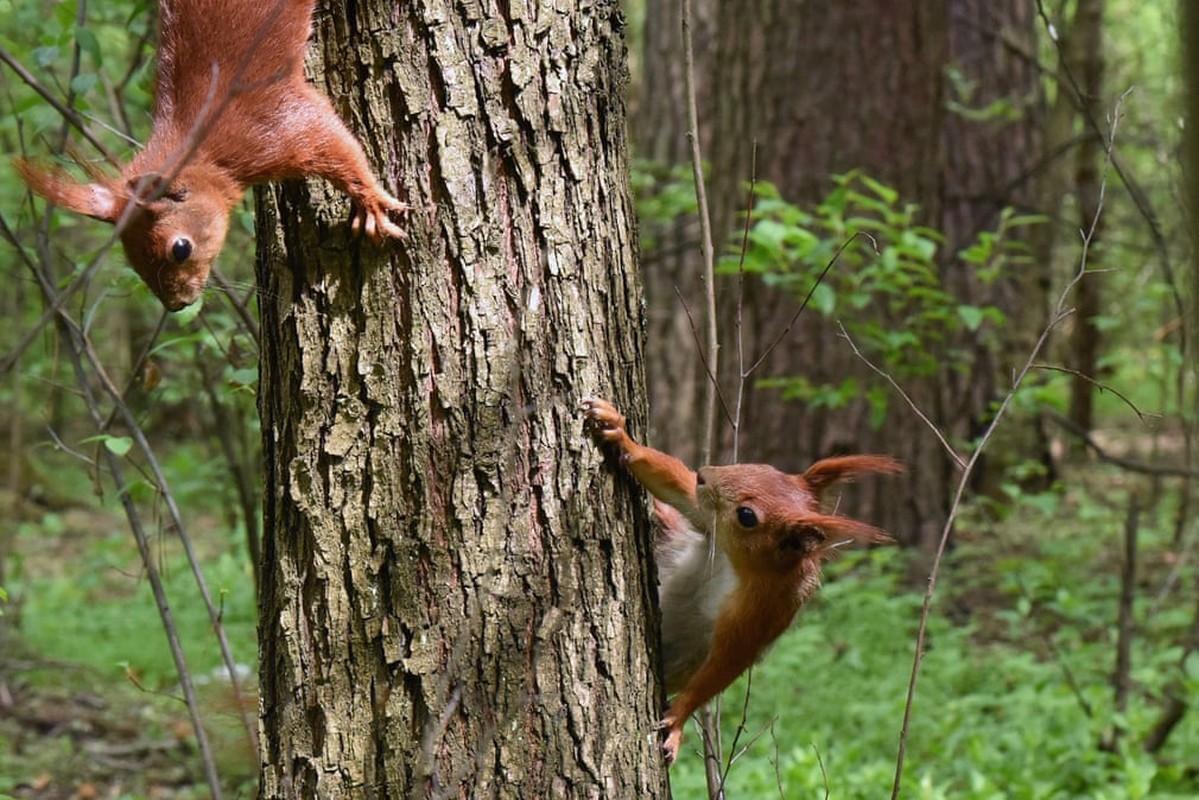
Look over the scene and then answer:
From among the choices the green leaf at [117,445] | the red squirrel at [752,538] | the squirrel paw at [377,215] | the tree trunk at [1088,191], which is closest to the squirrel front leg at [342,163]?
the squirrel paw at [377,215]

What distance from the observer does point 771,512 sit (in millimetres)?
2449

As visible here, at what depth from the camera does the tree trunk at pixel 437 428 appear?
76.4 inches

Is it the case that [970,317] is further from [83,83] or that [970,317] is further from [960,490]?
[83,83]

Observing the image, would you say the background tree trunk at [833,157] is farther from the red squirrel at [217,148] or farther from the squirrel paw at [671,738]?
the red squirrel at [217,148]

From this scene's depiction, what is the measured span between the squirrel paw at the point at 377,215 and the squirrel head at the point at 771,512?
92cm

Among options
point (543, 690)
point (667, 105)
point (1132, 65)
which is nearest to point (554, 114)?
point (543, 690)

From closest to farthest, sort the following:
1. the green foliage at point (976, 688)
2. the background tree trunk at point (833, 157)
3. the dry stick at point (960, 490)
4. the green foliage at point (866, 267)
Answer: the dry stick at point (960, 490) → the green foliage at point (976, 688) → the green foliage at point (866, 267) → the background tree trunk at point (833, 157)

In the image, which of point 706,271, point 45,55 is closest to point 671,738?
point 706,271

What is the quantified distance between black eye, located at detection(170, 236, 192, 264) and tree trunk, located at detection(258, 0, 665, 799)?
0.47 ft

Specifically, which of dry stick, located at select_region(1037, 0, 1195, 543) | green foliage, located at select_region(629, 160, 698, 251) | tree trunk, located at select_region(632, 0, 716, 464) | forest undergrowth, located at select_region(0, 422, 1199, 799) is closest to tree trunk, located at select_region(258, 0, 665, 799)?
forest undergrowth, located at select_region(0, 422, 1199, 799)

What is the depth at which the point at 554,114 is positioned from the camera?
2.01 metres

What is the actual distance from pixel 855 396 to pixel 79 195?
13.1 ft

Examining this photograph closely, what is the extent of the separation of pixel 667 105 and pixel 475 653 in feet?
19.8

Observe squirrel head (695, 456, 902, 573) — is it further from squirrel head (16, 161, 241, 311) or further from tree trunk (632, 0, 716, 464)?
tree trunk (632, 0, 716, 464)
